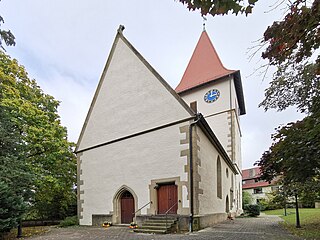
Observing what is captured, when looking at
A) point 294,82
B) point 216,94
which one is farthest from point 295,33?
point 216,94

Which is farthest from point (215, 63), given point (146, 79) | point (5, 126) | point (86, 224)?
point (5, 126)

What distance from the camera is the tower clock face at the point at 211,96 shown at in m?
25.8

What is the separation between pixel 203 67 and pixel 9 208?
2296cm

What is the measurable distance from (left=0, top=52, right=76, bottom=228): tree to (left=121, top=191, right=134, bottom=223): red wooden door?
435 cm

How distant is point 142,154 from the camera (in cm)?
1405

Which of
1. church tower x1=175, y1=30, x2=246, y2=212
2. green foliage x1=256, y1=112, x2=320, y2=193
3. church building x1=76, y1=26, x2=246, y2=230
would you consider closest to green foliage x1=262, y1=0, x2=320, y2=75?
green foliage x1=256, y1=112, x2=320, y2=193

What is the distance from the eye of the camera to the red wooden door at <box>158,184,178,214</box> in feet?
41.1

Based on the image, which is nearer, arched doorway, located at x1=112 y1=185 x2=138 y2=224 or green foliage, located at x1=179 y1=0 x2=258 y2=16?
green foliage, located at x1=179 y1=0 x2=258 y2=16

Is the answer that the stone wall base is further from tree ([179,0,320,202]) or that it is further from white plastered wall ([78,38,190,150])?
tree ([179,0,320,202])

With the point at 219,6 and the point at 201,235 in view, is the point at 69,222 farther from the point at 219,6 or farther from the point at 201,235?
the point at 219,6

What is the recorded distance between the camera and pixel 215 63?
93.2ft

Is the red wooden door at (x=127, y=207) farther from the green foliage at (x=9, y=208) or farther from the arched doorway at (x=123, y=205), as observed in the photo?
the green foliage at (x=9, y=208)

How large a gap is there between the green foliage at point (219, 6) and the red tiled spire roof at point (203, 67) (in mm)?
22240

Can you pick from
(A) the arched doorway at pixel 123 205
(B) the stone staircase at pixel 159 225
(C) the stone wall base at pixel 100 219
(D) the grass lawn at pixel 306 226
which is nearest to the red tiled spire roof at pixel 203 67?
(D) the grass lawn at pixel 306 226
